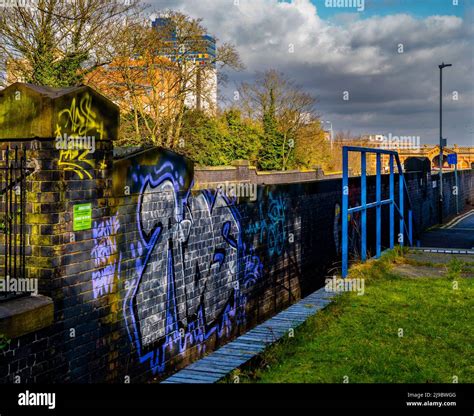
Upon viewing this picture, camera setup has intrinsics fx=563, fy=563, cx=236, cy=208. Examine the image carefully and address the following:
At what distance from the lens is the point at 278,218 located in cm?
1009

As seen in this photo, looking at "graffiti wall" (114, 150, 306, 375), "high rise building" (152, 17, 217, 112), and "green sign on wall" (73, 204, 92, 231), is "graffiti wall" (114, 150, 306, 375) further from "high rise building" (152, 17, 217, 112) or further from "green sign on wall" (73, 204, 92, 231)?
"high rise building" (152, 17, 217, 112)

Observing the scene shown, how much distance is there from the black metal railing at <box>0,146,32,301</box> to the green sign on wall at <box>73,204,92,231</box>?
1.41 feet

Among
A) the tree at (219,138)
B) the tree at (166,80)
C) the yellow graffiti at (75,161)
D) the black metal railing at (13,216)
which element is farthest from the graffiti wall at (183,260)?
the tree at (219,138)

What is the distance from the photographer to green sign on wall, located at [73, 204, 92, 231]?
196 inches

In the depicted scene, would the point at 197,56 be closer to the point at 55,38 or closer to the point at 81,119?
the point at 55,38

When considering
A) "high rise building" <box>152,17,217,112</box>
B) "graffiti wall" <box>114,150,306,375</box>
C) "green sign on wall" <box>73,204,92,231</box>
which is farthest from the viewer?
"high rise building" <box>152,17,217,112</box>

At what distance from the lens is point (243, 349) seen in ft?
20.7

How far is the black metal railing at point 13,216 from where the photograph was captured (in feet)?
15.7

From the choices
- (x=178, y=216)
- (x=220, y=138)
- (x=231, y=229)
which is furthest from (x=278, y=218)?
(x=220, y=138)

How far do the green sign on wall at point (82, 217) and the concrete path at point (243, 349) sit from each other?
1650 mm

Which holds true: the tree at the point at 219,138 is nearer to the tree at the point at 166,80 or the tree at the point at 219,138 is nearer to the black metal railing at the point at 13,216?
the tree at the point at 166,80

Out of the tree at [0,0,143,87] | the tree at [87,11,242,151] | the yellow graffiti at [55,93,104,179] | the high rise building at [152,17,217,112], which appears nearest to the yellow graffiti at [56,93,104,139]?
the yellow graffiti at [55,93,104,179]

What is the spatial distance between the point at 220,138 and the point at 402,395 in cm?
4228

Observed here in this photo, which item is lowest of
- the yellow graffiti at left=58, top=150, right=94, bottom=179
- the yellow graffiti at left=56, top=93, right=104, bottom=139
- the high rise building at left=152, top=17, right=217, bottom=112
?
the yellow graffiti at left=58, top=150, right=94, bottom=179
